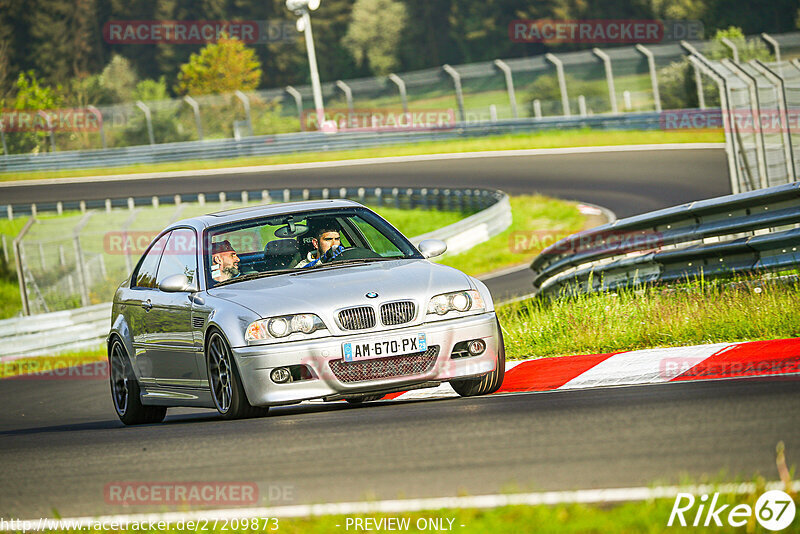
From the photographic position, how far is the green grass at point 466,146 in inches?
1410

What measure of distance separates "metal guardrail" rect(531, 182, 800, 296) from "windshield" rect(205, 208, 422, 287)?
2.55 metres

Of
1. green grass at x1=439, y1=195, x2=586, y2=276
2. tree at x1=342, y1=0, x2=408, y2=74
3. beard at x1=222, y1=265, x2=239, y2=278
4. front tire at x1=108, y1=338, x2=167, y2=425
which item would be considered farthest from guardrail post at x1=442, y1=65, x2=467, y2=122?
tree at x1=342, y1=0, x2=408, y2=74

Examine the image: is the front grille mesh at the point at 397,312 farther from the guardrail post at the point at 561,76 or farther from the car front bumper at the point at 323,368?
the guardrail post at the point at 561,76

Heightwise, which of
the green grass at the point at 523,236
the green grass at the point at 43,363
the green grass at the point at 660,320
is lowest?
the green grass at the point at 523,236

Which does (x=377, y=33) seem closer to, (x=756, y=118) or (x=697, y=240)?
(x=756, y=118)

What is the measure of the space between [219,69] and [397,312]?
7415 centimetres

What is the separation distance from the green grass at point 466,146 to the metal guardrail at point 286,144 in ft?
0.83

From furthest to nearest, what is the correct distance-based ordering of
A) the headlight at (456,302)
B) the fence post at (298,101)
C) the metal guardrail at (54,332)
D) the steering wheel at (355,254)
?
the fence post at (298,101) < the metal guardrail at (54,332) < the steering wheel at (355,254) < the headlight at (456,302)

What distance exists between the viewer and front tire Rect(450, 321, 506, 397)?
7625 mm

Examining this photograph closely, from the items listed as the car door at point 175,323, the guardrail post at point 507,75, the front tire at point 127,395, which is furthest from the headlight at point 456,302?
the guardrail post at point 507,75

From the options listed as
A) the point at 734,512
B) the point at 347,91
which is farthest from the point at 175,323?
the point at 347,91

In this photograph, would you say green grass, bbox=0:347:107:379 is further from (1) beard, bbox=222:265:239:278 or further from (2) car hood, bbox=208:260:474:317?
(2) car hood, bbox=208:260:474:317

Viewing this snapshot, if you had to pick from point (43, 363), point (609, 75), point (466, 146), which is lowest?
point (466, 146)

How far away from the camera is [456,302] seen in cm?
745
